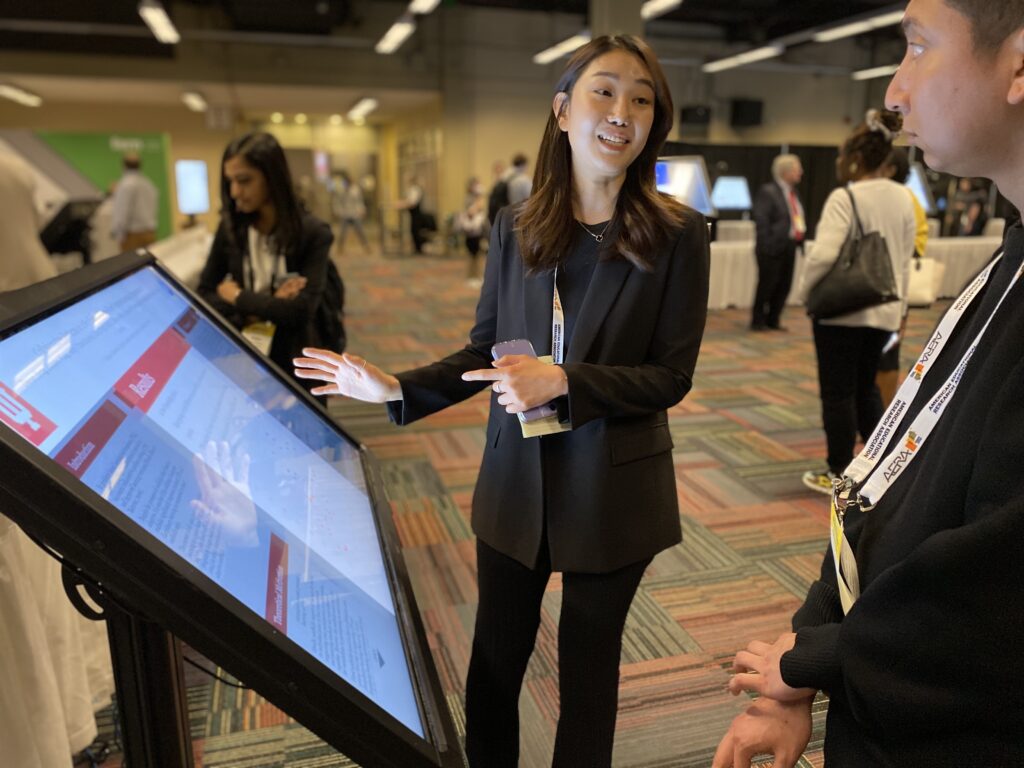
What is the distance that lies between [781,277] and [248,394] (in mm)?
6130

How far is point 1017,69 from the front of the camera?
583 millimetres

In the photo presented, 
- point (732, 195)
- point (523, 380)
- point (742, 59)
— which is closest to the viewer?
point (523, 380)

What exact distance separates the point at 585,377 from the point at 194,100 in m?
15.8

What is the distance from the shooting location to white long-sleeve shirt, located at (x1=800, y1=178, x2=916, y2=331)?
2807mm

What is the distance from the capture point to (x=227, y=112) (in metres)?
15.6

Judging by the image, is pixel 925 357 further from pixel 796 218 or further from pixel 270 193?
pixel 796 218

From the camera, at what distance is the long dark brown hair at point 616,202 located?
3.49ft

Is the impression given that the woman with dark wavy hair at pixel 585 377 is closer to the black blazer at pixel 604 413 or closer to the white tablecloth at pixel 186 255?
the black blazer at pixel 604 413

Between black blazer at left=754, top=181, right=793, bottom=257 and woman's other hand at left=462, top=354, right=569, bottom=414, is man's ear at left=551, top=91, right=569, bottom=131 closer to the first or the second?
woman's other hand at left=462, top=354, right=569, bottom=414

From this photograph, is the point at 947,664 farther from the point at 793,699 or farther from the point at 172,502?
the point at 172,502

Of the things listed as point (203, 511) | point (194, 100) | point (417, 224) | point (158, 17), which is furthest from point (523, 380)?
point (194, 100)

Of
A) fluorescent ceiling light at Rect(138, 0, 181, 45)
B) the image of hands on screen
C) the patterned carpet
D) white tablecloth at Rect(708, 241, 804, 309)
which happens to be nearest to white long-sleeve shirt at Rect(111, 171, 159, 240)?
fluorescent ceiling light at Rect(138, 0, 181, 45)

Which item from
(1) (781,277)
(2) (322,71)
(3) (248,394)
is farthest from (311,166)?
(3) (248,394)

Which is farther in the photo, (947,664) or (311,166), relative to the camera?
(311,166)
